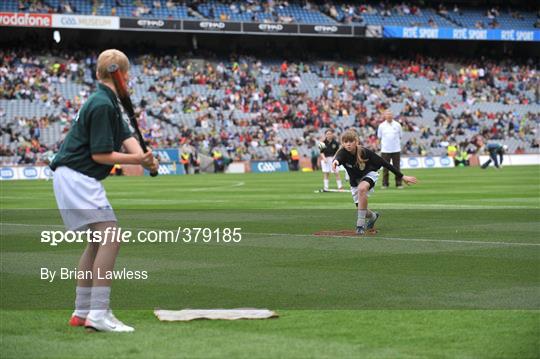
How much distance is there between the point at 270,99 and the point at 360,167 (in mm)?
50510

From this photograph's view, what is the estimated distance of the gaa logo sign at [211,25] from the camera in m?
67.7

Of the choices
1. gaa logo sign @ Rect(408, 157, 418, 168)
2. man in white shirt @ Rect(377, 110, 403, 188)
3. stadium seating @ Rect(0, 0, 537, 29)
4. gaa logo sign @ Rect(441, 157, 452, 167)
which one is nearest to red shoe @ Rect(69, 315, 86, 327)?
man in white shirt @ Rect(377, 110, 403, 188)

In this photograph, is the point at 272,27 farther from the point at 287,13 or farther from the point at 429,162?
the point at 429,162

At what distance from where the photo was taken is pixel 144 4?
68.9m

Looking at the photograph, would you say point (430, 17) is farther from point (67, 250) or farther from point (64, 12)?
point (67, 250)

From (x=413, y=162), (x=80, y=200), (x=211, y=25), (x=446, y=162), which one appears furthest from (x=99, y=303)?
(x=211, y=25)

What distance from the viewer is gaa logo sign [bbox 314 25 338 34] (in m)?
71.3

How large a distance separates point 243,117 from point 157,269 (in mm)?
51861

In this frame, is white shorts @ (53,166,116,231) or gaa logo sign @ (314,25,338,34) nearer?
white shorts @ (53,166,116,231)

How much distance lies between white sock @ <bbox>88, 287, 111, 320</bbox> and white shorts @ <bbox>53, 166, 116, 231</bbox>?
0.53 m

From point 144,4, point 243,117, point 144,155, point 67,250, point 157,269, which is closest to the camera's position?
point 144,155

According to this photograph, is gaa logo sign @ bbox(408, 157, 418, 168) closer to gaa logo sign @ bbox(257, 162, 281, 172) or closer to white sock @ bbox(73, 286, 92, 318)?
gaa logo sign @ bbox(257, 162, 281, 172)

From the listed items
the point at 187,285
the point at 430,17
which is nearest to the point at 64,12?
the point at 430,17

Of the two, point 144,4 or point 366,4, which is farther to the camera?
point 366,4
